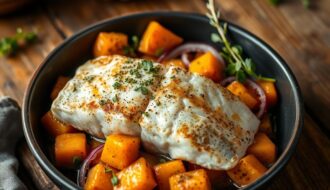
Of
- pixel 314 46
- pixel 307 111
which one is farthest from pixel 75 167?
pixel 314 46

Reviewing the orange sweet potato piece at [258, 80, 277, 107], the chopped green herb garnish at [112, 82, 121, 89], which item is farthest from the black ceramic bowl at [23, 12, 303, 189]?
the chopped green herb garnish at [112, 82, 121, 89]

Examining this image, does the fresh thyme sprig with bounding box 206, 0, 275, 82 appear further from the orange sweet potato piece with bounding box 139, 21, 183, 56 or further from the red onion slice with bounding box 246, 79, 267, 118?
the orange sweet potato piece with bounding box 139, 21, 183, 56

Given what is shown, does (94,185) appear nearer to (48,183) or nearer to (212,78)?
(48,183)

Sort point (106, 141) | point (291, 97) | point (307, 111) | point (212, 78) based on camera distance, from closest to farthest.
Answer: point (106, 141), point (291, 97), point (212, 78), point (307, 111)

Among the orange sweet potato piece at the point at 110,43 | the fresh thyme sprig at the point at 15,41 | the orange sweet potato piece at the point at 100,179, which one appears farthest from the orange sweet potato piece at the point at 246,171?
the fresh thyme sprig at the point at 15,41

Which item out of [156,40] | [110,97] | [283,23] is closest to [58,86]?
[110,97]
